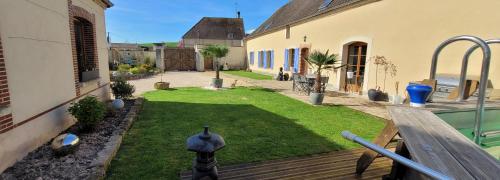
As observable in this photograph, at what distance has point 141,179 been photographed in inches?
114

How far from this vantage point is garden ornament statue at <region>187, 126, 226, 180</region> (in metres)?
2.21

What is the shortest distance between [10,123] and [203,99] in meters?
5.51

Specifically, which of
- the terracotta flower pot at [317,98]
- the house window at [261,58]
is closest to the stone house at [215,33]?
→ the house window at [261,58]

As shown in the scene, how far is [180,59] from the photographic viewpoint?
22703 mm

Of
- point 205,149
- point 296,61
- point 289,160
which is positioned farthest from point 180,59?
point 205,149

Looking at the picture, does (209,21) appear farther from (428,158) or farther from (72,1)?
(428,158)

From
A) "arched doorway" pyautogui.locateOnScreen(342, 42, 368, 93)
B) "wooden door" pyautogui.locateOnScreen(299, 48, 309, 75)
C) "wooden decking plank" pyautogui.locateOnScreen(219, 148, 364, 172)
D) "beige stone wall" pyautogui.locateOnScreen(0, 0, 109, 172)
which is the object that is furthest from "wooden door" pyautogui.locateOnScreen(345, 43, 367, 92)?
"beige stone wall" pyautogui.locateOnScreen(0, 0, 109, 172)

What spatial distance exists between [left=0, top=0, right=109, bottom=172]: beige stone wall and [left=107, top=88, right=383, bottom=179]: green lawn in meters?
1.11

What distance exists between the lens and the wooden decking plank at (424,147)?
4.89 ft

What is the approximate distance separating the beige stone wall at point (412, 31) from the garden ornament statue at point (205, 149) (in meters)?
5.98

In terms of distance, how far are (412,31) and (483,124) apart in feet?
14.7

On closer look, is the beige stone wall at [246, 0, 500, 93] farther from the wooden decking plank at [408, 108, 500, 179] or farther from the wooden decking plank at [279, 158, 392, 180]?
the wooden decking plank at [408, 108, 500, 179]

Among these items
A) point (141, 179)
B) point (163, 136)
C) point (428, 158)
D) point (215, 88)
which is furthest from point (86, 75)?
point (428, 158)

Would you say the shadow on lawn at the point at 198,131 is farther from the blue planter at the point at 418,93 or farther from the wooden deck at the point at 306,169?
the blue planter at the point at 418,93
